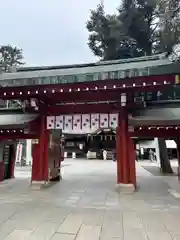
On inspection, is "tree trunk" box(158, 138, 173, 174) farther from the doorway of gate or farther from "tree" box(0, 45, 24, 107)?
"tree" box(0, 45, 24, 107)

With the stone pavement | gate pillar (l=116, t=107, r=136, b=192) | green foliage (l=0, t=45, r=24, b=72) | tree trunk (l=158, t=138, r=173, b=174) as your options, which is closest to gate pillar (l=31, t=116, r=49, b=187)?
the stone pavement

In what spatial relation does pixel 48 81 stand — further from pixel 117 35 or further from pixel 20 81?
pixel 117 35

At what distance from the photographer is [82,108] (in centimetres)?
839

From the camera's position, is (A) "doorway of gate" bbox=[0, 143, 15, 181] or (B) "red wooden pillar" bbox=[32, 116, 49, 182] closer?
(B) "red wooden pillar" bbox=[32, 116, 49, 182]

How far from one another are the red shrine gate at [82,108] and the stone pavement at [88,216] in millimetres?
1040

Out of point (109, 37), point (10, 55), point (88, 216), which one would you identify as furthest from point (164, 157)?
point (10, 55)

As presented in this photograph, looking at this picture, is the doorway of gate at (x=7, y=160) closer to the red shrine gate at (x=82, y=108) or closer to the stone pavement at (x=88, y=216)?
the red shrine gate at (x=82, y=108)

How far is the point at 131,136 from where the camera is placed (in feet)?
26.6

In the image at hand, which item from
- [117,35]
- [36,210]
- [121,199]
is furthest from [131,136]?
[117,35]

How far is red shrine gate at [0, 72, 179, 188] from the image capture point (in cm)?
712

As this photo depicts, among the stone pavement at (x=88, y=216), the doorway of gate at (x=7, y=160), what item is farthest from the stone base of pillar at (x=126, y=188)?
the doorway of gate at (x=7, y=160)

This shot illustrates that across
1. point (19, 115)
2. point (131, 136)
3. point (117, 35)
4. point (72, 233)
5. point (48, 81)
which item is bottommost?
point (72, 233)

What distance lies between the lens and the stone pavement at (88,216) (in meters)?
3.95

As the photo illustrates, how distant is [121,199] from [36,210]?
2.40m
